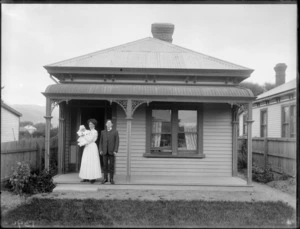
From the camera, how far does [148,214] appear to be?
282 inches

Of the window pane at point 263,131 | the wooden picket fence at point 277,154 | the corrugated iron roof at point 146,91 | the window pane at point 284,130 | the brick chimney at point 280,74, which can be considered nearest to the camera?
the corrugated iron roof at point 146,91

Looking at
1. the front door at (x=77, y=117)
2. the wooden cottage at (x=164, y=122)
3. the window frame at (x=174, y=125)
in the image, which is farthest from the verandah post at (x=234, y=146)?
the front door at (x=77, y=117)

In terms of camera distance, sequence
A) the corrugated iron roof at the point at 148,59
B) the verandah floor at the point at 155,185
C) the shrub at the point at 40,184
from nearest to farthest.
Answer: the shrub at the point at 40,184 → the verandah floor at the point at 155,185 → the corrugated iron roof at the point at 148,59

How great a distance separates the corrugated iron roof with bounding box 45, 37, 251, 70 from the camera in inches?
480

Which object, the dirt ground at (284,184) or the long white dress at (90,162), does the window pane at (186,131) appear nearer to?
the dirt ground at (284,184)

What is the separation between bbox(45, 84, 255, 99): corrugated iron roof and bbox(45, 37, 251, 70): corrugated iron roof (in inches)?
52.5

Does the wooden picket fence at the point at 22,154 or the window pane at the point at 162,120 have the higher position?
the window pane at the point at 162,120

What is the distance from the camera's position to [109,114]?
12.3m

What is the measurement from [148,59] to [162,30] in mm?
4442

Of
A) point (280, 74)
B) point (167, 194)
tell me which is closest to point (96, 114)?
point (167, 194)

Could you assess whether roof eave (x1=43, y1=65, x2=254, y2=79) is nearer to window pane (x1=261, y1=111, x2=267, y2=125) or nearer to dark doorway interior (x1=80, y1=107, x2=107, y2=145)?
dark doorway interior (x1=80, y1=107, x2=107, y2=145)

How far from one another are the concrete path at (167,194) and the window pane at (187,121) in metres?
2.68

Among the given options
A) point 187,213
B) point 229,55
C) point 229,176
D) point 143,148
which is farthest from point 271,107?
point 229,55

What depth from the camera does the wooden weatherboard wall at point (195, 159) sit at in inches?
472
